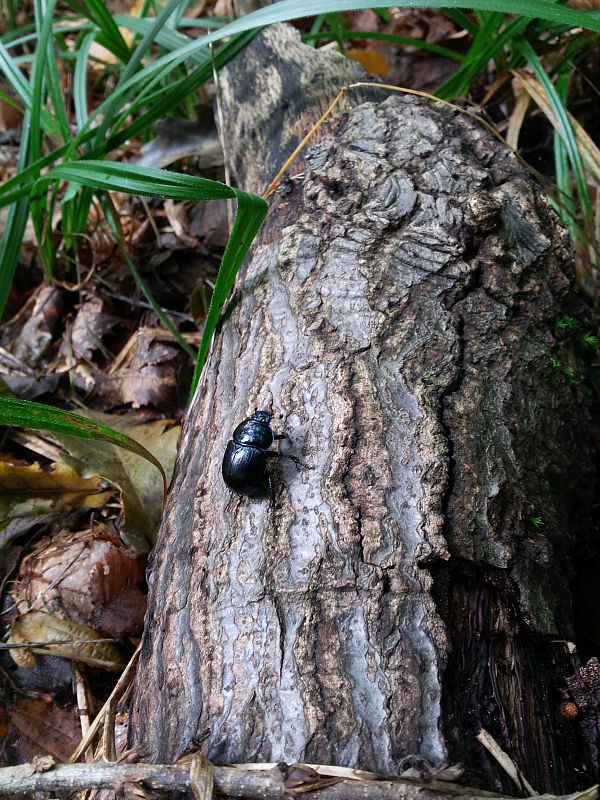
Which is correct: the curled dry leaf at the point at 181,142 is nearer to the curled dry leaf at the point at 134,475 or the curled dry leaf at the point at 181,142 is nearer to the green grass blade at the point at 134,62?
the green grass blade at the point at 134,62

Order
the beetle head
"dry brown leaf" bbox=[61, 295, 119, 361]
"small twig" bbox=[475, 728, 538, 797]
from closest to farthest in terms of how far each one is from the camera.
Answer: "small twig" bbox=[475, 728, 538, 797], the beetle head, "dry brown leaf" bbox=[61, 295, 119, 361]

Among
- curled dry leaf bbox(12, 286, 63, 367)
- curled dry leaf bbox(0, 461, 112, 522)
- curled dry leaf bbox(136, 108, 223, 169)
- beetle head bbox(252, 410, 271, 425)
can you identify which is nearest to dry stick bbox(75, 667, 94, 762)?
curled dry leaf bbox(0, 461, 112, 522)

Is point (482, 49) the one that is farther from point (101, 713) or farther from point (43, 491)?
point (101, 713)

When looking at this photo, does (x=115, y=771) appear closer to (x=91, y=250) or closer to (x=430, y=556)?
(x=430, y=556)

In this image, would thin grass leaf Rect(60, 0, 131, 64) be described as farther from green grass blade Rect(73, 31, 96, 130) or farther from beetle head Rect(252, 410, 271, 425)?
beetle head Rect(252, 410, 271, 425)

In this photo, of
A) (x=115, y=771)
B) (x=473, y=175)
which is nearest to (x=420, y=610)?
(x=115, y=771)

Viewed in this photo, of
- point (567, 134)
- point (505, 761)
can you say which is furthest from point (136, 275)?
point (505, 761)
